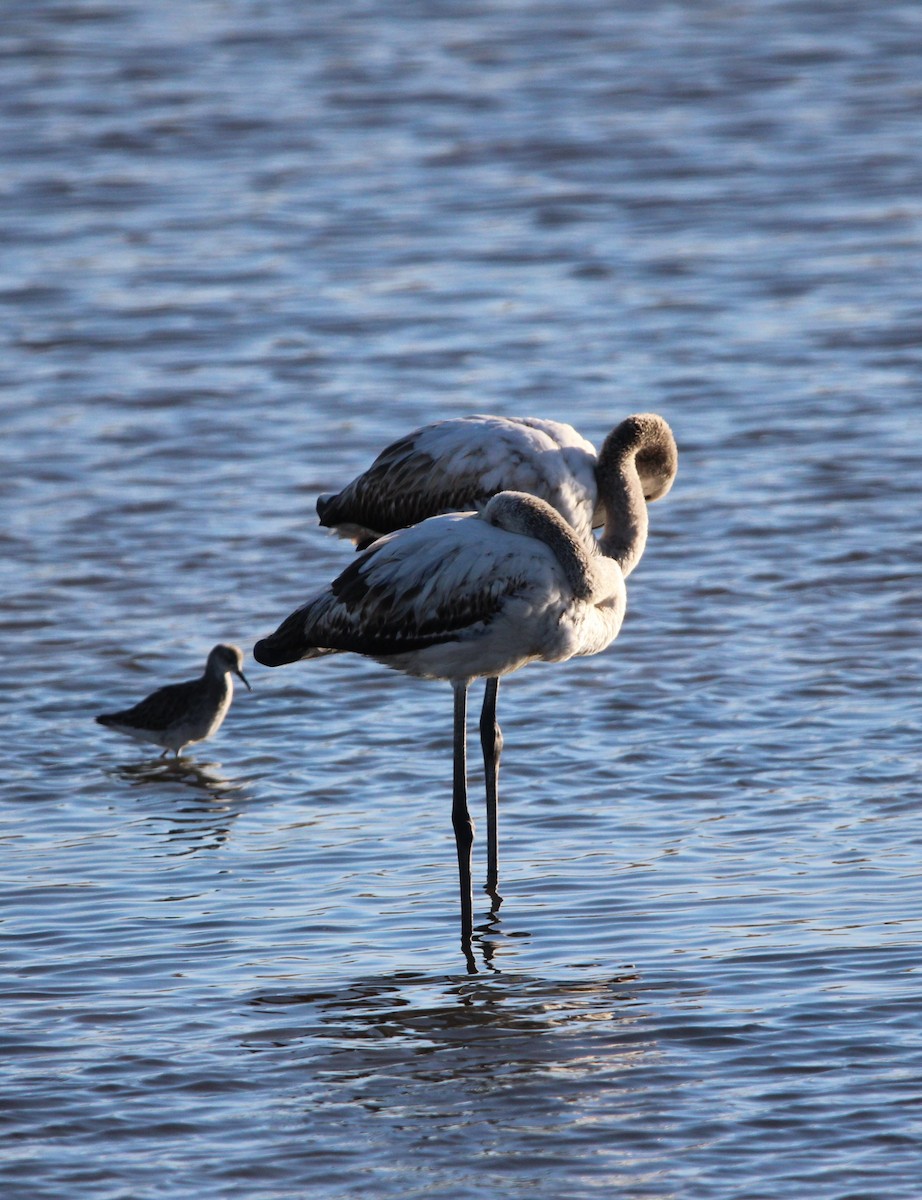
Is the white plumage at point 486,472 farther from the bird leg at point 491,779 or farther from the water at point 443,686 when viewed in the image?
the water at point 443,686

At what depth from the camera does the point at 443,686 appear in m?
10.6

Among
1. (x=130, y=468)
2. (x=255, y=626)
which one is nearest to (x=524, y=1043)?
(x=255, y=626)

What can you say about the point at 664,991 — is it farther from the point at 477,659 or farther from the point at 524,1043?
the point at 477,659

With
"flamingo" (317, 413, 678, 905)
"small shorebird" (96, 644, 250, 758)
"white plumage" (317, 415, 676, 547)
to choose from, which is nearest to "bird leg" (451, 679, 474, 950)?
"flamingo" (317, 413, 678, 905)

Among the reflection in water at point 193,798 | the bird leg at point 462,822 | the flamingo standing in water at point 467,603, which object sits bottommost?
the reflection in water at point 193,798

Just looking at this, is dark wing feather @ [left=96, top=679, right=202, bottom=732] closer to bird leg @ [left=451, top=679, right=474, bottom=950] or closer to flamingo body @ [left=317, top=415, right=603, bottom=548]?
flamingo body @ [left=317, top=415, right=603, bottom=548]

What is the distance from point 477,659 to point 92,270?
1160 centimetres

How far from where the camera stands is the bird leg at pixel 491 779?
26.7 ft

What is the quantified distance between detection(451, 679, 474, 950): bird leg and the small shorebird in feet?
6.61

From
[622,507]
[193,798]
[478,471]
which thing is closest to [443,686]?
[193,798]

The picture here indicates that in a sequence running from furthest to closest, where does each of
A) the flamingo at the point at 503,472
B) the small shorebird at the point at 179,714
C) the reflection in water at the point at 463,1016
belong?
1. the small shorebird at the point at 179,714
2. the flamingo at the point at 503,472
3. the reflection in water at the point at 463,1016

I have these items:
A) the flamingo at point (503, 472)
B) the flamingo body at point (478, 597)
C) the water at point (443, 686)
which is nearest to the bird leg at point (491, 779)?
the flamingo at point (503, 472)

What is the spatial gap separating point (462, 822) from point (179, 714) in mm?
2216

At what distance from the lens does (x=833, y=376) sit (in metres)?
15.2
